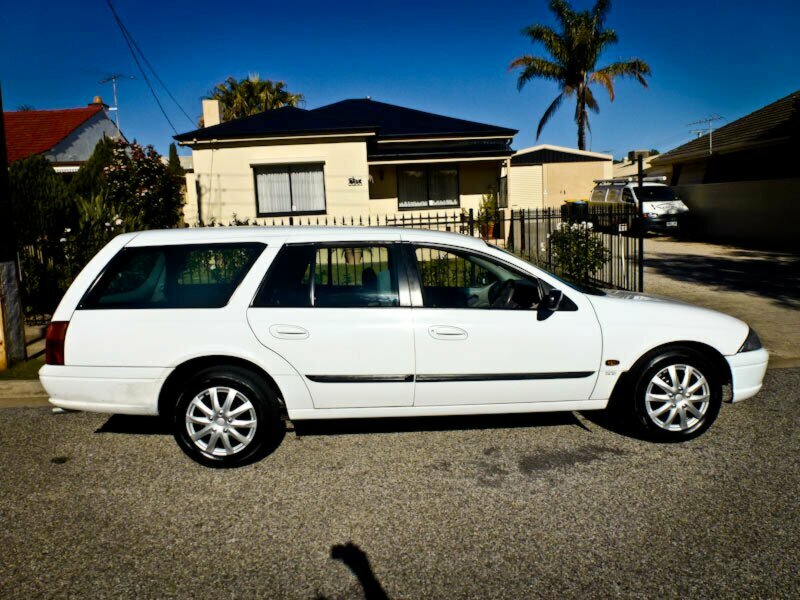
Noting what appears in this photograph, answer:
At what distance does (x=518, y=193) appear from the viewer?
113 feet

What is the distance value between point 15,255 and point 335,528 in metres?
5.75

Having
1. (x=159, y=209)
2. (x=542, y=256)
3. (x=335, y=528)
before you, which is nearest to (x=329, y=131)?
(x=159, y=209)

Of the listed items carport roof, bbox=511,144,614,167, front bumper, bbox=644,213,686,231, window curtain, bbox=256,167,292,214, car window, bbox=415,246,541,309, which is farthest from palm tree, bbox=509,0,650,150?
car window, bbox=415,246,541,309

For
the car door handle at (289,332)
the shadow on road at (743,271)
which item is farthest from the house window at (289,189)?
the car door handle at (289,332)

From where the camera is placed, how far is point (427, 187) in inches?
828

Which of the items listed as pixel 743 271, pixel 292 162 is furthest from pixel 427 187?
pixel 743 271

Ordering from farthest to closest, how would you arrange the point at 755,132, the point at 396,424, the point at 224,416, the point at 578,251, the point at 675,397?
the point at 755,132 → the point at 578,251 → the point at 396,424 → the point at 675,397 → the point at 224,416

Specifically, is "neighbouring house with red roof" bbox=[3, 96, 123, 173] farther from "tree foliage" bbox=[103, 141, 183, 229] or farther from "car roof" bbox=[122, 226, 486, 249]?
"car roof" bbox=[122, 226, 486, 249]

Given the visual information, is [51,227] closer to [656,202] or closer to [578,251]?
[578,251]

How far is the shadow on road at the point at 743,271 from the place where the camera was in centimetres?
1166

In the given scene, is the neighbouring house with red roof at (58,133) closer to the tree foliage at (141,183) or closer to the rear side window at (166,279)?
the tree foliage at (141,183)

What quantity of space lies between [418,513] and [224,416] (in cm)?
153

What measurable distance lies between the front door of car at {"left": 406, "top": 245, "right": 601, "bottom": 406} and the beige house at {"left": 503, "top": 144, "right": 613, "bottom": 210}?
3027 centimetres

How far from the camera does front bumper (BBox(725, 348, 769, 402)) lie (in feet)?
16.4
